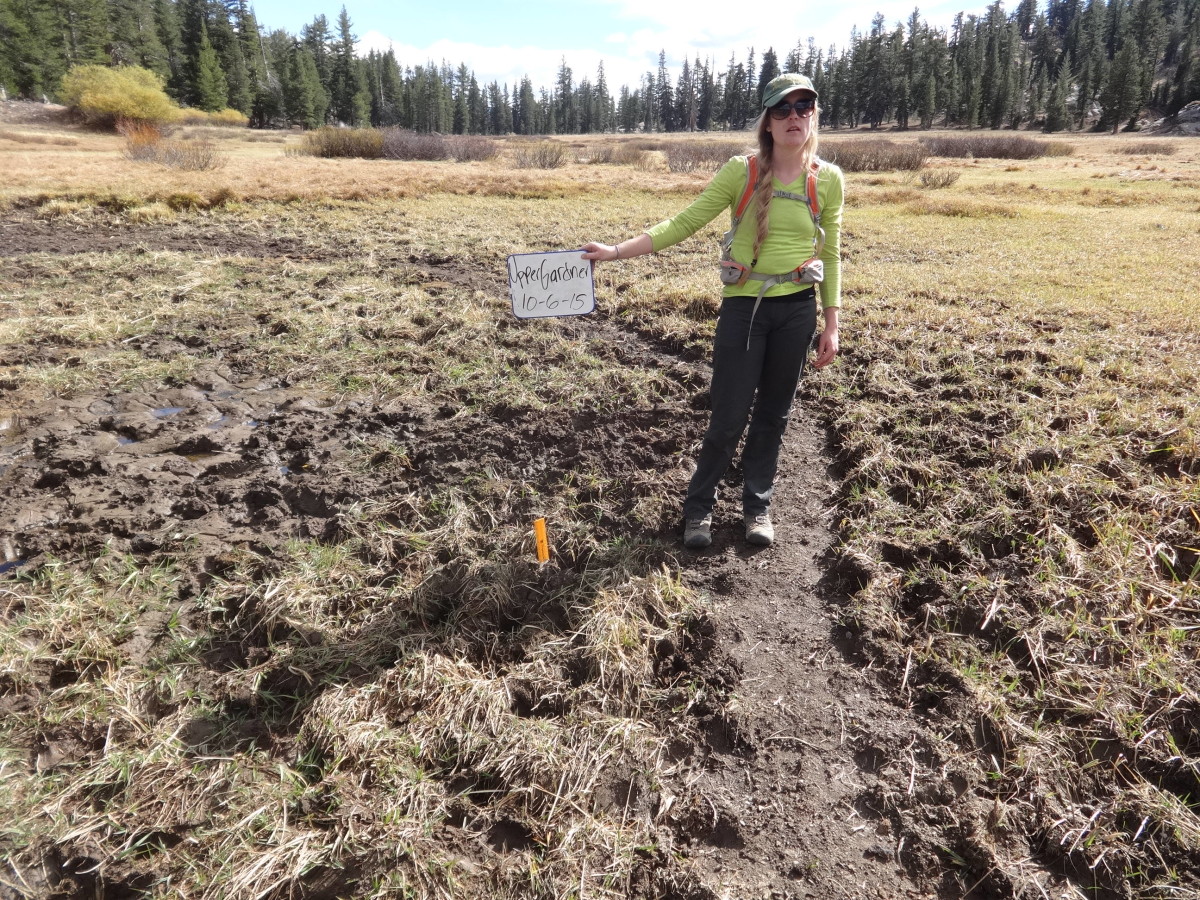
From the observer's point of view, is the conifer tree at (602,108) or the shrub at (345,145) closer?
the shrub at (345,145)

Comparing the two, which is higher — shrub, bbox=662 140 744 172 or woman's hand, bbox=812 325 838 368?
shrub, bbox=662 140 744 172

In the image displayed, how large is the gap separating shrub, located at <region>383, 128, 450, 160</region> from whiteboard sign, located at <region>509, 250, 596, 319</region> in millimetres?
35006

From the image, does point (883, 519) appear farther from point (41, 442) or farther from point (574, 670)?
point (41, 442)

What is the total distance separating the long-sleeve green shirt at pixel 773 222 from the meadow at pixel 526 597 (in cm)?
153

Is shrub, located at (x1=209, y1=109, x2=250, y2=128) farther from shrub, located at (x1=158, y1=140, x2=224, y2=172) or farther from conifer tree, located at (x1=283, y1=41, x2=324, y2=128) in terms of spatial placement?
shrub, located at (x1=158, y1=140, x2=224, y2=172)

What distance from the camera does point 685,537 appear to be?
3.41 meters

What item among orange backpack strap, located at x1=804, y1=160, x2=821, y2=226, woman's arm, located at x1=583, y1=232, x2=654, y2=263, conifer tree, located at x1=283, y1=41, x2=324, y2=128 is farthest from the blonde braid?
conifer tree, located at x1=283, y1=41, x2=324, y2=128

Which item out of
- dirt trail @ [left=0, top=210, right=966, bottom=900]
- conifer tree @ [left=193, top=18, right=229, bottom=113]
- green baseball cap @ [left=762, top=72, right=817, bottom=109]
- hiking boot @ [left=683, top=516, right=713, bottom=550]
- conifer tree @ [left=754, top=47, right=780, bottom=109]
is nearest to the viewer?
dirt trail @ [left=0, top=210, right=966, bottom=900]

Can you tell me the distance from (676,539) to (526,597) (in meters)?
0.93

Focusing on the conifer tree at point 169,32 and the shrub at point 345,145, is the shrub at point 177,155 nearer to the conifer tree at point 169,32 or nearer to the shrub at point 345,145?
the shrub at point 345,145

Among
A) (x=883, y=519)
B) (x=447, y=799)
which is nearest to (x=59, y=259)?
(x=447, y=799)

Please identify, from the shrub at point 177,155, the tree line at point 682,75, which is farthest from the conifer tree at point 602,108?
the shrub at point 177,155

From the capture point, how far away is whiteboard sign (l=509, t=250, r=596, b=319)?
3006 millimetres

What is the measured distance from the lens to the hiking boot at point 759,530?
3.41m
